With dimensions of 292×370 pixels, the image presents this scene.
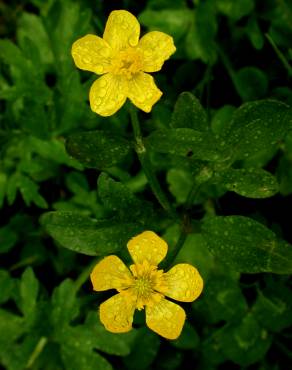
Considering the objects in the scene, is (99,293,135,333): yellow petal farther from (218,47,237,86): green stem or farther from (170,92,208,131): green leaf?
(218,47,237,86): green stem

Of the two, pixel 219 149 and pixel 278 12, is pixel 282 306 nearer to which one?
pixel 219 149

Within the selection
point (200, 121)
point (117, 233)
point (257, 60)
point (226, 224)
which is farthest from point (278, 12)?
point (117, 233)

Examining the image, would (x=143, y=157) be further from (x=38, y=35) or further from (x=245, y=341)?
(x=38, y=35)

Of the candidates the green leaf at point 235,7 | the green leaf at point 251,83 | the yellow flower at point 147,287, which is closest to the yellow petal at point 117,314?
the yellow flower at point 147,287

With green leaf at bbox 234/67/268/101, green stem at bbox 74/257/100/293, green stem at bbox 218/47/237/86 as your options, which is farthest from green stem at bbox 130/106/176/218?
green stem at bbox 218/47/237/86

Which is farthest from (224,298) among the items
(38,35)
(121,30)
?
(38,35)

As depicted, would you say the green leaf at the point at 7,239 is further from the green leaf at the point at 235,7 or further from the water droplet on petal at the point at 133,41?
the green leaf at the point at 235,7
